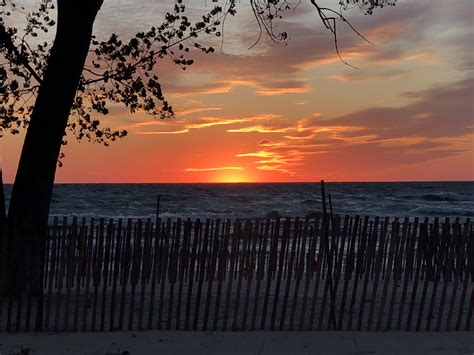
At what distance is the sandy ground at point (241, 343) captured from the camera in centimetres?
689

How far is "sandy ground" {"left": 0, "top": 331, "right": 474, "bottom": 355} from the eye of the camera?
22.6 feet

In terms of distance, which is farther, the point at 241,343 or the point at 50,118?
the point at 50,118

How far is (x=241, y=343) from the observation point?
23.5 ft

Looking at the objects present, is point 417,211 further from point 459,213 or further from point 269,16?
point 269,16

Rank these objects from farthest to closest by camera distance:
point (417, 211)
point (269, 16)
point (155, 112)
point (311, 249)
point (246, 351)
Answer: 1. point (417, 211)
2. point (155, 112)
3. point (269, 16)
4. point (311, 249)
5. point (246, 351)

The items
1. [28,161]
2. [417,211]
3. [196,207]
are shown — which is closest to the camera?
[28,161]

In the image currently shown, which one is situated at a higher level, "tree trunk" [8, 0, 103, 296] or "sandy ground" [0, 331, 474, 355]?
"tree trunk" [8, 0, 103, 296]

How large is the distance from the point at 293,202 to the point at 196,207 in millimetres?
12716

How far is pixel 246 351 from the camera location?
6.86 meters

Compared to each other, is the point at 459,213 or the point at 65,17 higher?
the point at 65,17

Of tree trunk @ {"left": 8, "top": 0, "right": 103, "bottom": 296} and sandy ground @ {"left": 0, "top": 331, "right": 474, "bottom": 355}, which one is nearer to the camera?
sandy ground @ {"left": 0, "top": 331, "right": 474, "bottom": 355}

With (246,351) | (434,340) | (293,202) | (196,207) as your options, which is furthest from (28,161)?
(293,202)

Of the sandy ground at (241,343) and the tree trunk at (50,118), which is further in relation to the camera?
the tree trunk at (50,118)

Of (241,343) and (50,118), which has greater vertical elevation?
(50,118)
